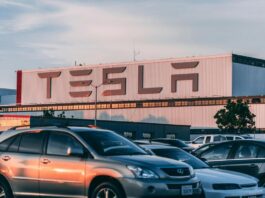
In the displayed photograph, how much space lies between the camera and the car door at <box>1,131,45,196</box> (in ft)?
42.6

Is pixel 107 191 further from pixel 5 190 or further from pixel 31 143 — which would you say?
pixel 5 190

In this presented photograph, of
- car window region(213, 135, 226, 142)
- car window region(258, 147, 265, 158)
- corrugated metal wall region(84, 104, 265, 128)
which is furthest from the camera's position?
corrugated metal wall region(84, 104, 265, 128)

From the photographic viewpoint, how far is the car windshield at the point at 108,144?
40.8 ft

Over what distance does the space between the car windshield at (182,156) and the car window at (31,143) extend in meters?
3.40

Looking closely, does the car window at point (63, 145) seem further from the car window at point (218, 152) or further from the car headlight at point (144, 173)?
the car window at point (218, 152)

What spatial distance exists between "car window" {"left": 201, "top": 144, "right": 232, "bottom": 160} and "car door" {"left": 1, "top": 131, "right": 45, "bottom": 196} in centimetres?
536

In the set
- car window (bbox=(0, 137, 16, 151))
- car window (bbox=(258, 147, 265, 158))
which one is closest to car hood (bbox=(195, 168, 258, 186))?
car window (bbox=(258, 147, 265, 158))

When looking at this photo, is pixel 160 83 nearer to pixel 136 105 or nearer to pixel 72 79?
pixel 136 105

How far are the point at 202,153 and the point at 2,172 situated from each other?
585cm

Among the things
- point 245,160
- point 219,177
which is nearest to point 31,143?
point 219,177

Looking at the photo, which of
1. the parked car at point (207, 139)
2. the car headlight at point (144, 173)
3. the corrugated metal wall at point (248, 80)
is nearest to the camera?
the car headlight at point (144, 173)

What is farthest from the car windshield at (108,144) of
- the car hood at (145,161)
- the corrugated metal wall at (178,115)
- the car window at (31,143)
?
the corrugated metal wall at (178,115)

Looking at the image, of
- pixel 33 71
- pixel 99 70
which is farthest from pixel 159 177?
pixel 33 71

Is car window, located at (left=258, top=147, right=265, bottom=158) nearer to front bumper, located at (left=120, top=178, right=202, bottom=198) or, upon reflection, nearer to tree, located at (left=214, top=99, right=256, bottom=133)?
front bumper, located at (left=120, top=178, right=202, bottom=198)
